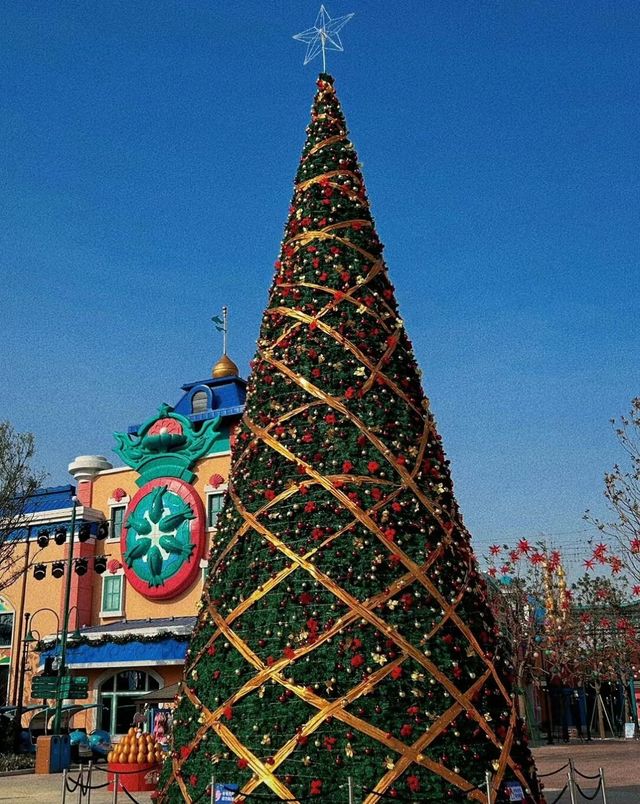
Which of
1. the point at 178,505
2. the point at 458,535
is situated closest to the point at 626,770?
the point at 458,535

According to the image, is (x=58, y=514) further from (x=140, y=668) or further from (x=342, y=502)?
(x=342, y=502)

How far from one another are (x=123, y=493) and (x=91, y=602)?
4020 mm

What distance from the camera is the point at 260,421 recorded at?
25.4 ft

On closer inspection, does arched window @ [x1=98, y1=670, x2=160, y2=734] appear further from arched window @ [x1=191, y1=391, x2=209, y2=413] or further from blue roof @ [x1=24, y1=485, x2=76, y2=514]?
arched window @ [x1=191, y1=391, x2=209, y2=413]

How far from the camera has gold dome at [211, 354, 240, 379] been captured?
104 feet

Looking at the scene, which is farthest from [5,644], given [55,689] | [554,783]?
[554,783]

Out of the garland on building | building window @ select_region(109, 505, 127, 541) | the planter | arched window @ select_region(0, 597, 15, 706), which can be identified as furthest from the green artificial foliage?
the planter

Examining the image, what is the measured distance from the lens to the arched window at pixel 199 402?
1186 inches

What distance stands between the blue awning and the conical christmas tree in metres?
18.7

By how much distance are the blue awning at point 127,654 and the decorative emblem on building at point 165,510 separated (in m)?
2.39

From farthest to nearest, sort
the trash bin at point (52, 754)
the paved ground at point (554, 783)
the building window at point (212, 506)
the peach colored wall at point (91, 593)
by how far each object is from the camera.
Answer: the peach colored wall at point (91, 593) < the building window at point (212, 506) < the trash bin at point (52, 754) < the paved ground at point (554, 783)

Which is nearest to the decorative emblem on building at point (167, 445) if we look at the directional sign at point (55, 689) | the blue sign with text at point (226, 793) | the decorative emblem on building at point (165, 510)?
the decorative emblem on building at point (165, 510)

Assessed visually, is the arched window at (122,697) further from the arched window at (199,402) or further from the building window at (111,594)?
the arched window at (199,402)

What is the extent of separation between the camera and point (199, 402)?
30328mm
